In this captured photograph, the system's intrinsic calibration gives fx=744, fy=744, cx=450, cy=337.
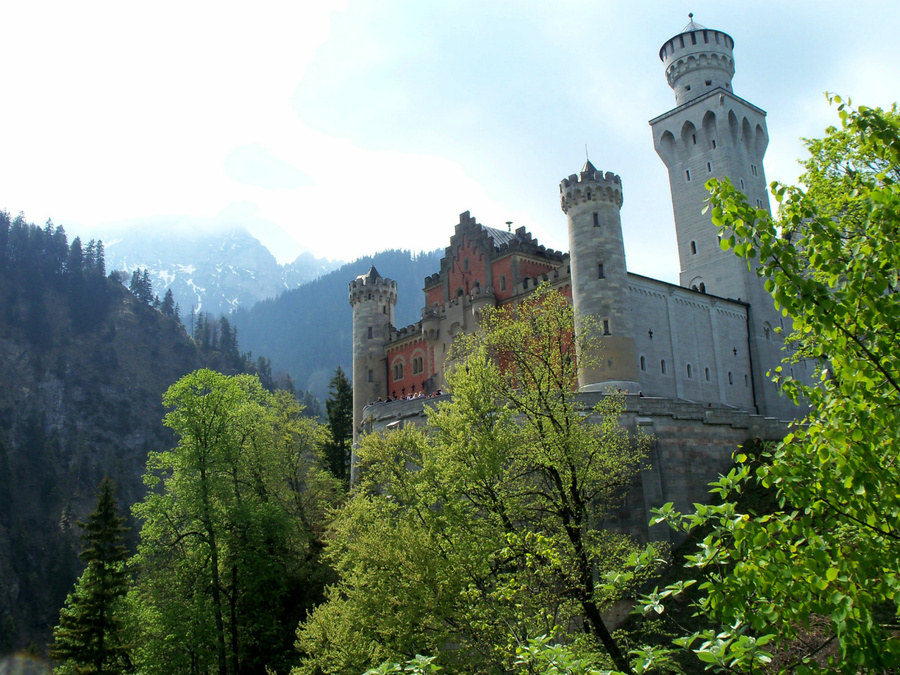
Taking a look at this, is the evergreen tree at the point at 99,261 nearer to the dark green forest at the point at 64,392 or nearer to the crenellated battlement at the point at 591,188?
the dark green forest at the point at 64,392

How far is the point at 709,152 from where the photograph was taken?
179ft

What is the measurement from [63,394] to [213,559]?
129 meters

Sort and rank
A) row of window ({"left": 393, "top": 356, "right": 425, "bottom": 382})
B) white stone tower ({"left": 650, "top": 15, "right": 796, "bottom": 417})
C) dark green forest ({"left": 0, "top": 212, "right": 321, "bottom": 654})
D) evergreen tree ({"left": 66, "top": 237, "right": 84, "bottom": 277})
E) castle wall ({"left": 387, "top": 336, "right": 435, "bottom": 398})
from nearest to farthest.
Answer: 1. white stone tower ({"left": 650, "top": 15, "right": 796, "bottom": 417})
2. castle wall ({"left": 387, "top": 336, "right": 435, "bottom": 398})
3. row of window ({"left": 393, "top": 356, "right": 425, "bottom": 382})
4. dark green forest ({"left": 0, "top": 212, "right": 321, "bottom": 654})
5. evergreen tree ({"left": 66, "top": 237, "right": 84, "bottom": 277})

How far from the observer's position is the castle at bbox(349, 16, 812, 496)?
4106cm

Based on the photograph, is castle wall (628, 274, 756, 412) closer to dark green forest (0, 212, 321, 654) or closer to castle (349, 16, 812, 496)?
castle (349, 16, 812, 496)

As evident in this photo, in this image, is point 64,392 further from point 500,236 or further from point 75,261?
point 500,236

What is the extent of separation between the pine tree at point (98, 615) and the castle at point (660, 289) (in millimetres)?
18639

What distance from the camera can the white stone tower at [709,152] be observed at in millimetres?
51344

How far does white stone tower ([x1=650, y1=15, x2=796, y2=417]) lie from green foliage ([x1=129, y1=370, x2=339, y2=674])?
32719 millimetres

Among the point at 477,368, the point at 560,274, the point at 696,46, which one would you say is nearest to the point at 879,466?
the point at 477,368

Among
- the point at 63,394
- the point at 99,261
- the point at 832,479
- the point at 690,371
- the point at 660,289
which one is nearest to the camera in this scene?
the point at 832,479

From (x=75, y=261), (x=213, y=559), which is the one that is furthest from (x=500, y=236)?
(x=75, y=261)

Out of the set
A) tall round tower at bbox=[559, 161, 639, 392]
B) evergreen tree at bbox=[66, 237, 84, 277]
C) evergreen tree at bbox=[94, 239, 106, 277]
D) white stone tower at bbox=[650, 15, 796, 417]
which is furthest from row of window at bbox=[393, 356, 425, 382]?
evergreen tree at bbox=[66, 237, 84, 277]

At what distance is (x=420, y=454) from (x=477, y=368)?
8.03 metres
